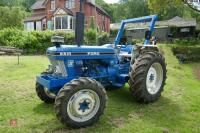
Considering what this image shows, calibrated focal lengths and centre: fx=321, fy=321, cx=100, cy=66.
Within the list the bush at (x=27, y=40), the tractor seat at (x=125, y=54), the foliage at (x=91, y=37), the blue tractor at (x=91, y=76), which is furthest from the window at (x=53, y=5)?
the tractor seat at (x=125, y=54)

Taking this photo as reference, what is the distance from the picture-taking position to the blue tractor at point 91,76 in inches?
228

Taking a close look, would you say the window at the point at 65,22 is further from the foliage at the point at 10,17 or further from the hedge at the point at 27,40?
the hedge at the point at 27,40

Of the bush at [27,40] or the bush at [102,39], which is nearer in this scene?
the bush at [27,40]

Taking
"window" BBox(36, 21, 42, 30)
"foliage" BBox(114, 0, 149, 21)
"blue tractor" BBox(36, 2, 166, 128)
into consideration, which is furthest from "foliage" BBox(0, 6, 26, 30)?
"blue tractor" BBox(36, 2, 166, 128)

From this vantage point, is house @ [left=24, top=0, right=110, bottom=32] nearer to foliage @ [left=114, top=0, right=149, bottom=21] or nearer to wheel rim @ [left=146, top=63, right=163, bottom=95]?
foliage @ [left=114, top=0, right=149, bottom=21]

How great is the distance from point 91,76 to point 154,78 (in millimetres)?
1721

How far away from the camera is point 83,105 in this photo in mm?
5949

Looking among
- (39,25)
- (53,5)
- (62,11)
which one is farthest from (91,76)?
(39,25)

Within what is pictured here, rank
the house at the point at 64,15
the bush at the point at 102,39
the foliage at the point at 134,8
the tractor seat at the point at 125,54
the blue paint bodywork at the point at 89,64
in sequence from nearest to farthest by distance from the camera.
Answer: the blue paint bodywork at the point at 89,64 → the tractor seat at the point at 125,54 → the bush at the point at 102,39 → the house at the point at 64,15 → the foliage at the point at 134,8

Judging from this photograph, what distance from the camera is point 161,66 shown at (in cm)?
800

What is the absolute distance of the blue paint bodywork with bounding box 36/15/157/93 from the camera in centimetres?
632

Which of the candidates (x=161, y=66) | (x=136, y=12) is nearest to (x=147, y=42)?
(x=161, y=66)

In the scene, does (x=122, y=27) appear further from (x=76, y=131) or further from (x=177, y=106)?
(x=76, y=131)

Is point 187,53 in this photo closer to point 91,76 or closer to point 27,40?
point 27,40
